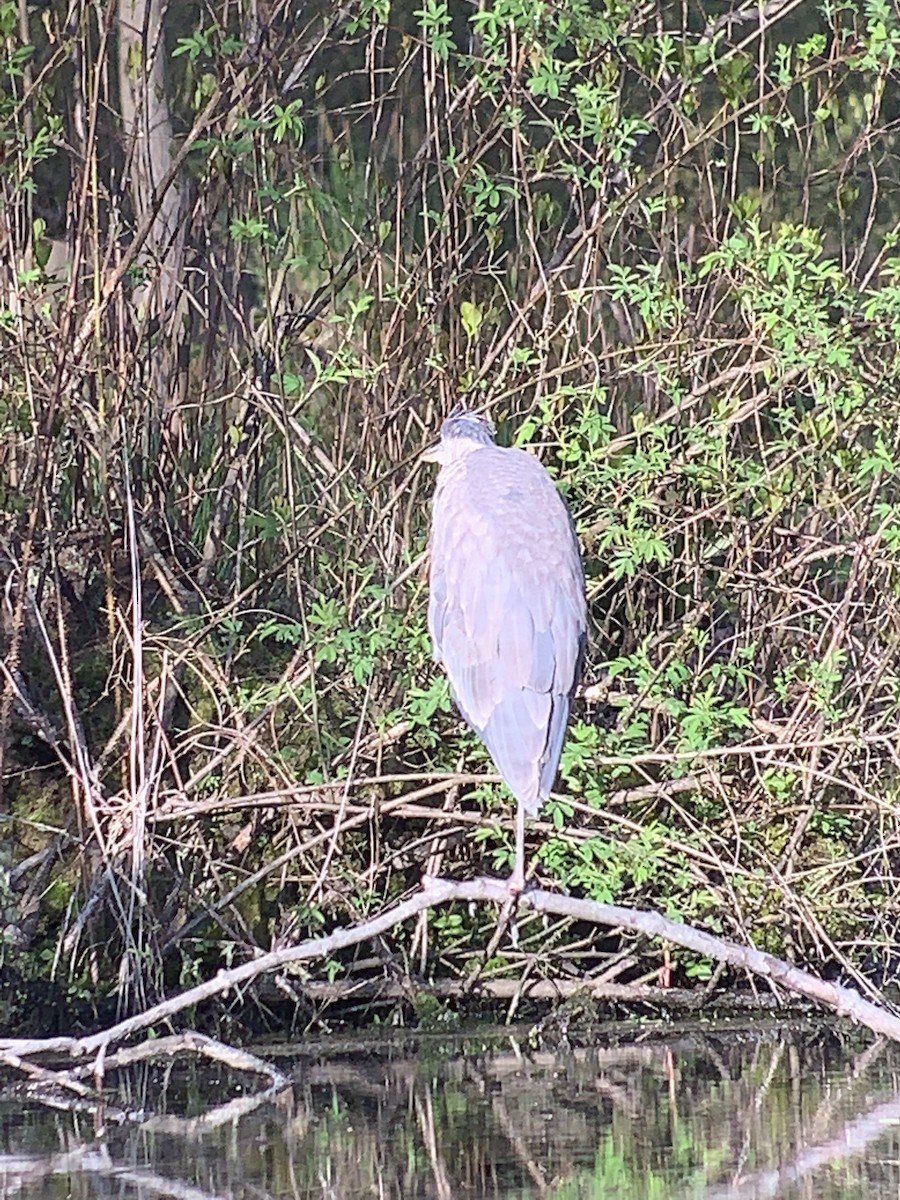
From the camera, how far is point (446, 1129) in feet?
14.7

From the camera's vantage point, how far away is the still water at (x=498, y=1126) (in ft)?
13.2

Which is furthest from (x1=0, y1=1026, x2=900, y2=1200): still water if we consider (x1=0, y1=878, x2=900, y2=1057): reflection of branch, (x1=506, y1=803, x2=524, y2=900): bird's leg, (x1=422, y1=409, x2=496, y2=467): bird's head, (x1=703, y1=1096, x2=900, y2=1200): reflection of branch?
(x1=422, y1=409, x2=496, y2=467): bird's head

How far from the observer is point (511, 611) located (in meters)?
4.84

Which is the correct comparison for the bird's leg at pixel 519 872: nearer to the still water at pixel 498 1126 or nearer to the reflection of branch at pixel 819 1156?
the still water at pixel 498 1126

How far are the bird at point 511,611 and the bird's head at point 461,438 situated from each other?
6cm

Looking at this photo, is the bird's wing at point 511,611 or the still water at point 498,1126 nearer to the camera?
the still water at point 498,1126

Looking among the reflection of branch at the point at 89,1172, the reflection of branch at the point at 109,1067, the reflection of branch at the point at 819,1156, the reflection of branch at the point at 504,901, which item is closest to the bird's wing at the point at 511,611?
the reflection of branch at the point at 504,901

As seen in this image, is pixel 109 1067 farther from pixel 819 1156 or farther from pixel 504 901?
pixel 819 1156

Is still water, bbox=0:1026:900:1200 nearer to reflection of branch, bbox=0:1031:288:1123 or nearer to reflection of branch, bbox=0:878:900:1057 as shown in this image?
reflection of branch, bbox=0:1031:288:1123

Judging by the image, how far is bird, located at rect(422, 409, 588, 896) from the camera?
4723 mm

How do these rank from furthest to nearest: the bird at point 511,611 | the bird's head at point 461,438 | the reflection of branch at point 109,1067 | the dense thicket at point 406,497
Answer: the dense thicket at point 406,497, the bird's head at point 461,438, the bird at point 511,611, the reflection of branch at point 109,1067

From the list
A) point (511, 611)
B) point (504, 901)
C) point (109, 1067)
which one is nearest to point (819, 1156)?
point (504, 901)

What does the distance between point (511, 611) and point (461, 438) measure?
1.83ft

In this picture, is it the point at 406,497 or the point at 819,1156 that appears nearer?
the point at 819,1156
